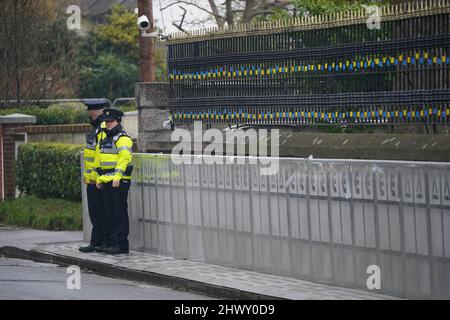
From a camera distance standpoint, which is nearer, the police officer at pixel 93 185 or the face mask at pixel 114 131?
the face mask at pixel 114 131

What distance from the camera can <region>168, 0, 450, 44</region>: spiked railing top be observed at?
1246 cm

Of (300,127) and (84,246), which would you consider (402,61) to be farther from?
(84,246)

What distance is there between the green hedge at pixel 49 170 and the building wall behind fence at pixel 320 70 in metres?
2.95

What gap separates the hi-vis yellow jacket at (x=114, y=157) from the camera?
13.1 m

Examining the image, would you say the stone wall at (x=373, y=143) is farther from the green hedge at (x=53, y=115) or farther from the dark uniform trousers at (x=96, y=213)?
the green hedge at (x=53, y=115)

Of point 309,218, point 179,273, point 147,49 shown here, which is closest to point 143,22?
point 147,49

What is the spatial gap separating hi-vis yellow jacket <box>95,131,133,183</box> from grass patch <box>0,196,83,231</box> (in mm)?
4494

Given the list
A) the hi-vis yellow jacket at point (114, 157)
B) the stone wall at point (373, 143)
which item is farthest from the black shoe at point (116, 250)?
the stone wall at point (373, 143)

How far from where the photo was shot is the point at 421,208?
9367 millimetres

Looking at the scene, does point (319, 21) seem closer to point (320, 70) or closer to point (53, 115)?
point (320, 70)

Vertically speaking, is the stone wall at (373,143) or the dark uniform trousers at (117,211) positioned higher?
the stone wall at (373,143)

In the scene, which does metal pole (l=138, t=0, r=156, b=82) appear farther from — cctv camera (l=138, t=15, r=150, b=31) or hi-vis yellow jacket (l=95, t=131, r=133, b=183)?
hi-vis yellow jacket (l=95, t=131, r=133, b=183)
